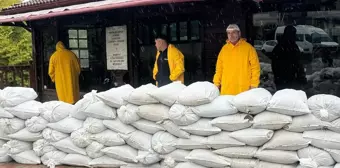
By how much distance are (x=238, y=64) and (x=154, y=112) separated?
5.19 ft

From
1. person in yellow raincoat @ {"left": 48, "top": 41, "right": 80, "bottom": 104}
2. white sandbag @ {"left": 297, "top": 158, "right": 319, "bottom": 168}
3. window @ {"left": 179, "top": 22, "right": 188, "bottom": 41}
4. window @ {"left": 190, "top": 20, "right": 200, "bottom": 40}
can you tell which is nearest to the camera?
white sandbag @ {"left": 297, "top": 158, "right": 319, "bottom": 168}

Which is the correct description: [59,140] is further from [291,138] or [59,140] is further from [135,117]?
[291,138]

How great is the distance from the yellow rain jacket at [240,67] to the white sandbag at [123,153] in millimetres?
1684

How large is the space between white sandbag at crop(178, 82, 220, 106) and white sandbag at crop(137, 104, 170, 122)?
0.74ft

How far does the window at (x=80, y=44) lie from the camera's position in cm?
1009

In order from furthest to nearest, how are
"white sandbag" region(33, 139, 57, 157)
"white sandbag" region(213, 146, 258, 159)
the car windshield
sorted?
the car windshield < "white sandbag" region(33, 139, 57, 157) < "white sandbag" region(213, 146, 258, 159)

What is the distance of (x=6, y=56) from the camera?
18.7 m

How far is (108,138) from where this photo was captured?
468cm

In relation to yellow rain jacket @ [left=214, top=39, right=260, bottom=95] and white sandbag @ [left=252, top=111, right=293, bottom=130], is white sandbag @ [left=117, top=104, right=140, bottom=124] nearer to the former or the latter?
white sandbag @ [left=252, top=111, right=293, bottom=130]

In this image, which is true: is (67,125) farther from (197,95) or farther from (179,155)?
(197,95)

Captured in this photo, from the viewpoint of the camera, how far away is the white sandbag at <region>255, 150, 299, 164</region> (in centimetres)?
376

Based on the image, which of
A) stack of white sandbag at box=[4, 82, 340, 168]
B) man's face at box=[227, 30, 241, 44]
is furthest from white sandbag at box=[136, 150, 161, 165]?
man's face at box=[227, 30, 241, 44]

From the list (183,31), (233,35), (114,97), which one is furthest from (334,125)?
(183,31)

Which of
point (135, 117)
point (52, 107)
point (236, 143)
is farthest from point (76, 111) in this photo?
point (236, 143)
